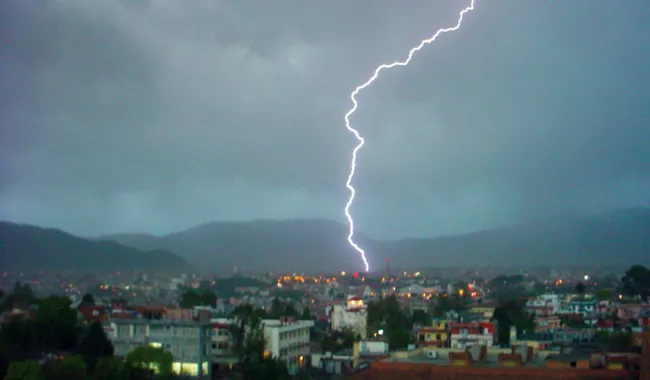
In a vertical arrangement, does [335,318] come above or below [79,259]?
below

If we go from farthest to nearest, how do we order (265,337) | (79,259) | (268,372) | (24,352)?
(79,259) < (265,337) < (268,372) < (24,352)

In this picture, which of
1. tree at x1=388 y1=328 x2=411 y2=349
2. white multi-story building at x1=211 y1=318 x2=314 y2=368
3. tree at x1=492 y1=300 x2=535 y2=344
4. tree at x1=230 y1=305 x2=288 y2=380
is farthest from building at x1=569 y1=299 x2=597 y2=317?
tree at x1=230 y1=305 x2=288 y2=380

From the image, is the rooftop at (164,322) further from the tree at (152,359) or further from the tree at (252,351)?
the tree at (152,359)

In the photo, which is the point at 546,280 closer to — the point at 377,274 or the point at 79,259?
the point at 377,274

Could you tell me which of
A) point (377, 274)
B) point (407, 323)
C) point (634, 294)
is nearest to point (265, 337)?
point (407, 323)

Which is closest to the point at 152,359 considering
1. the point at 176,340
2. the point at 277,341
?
the point at 176,340

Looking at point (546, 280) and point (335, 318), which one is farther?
point (546, 280)

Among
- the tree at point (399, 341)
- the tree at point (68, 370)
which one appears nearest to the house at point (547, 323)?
the tree at point (399, 341)
